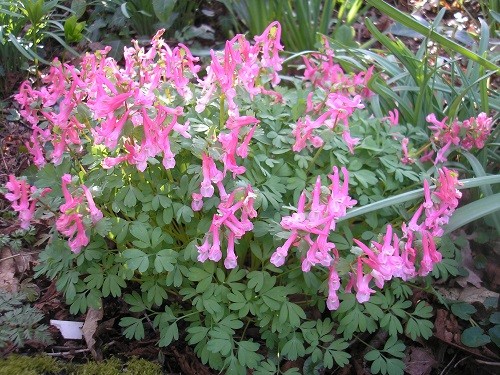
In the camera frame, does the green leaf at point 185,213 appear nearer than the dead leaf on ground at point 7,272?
Yes

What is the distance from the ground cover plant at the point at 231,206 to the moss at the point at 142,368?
7 cm

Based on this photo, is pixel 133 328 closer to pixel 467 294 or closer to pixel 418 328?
pixel 418 328

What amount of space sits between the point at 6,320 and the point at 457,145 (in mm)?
1588

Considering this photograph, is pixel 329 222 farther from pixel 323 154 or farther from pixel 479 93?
pixel 479 93

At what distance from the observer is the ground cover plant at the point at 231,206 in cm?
169

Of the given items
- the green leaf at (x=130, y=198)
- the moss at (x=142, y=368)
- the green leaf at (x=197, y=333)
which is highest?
the green leaf at (x=130, y=198)

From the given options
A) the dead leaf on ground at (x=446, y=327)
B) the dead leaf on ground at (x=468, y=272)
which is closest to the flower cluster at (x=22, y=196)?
the dead leaf on ground at (x=446, y=327)

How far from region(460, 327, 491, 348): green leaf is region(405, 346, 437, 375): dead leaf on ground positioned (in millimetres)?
132

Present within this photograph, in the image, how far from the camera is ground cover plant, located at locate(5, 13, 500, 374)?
1686 millimetres

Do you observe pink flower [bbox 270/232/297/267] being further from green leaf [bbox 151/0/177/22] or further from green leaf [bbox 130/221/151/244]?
green leaf [bbox 151/0/177/22]

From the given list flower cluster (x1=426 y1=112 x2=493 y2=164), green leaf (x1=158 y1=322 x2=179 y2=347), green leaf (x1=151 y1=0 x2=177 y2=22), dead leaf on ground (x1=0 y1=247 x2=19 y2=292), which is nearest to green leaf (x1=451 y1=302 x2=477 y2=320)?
flower cluster (x1=426 y1=112 x2=493 y2=164)

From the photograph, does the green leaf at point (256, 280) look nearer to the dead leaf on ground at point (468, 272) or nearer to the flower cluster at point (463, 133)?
the flower cluster at point (463, 133)

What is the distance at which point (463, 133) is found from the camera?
2193mm

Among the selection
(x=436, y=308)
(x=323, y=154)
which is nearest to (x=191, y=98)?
(x=323, y=154)
